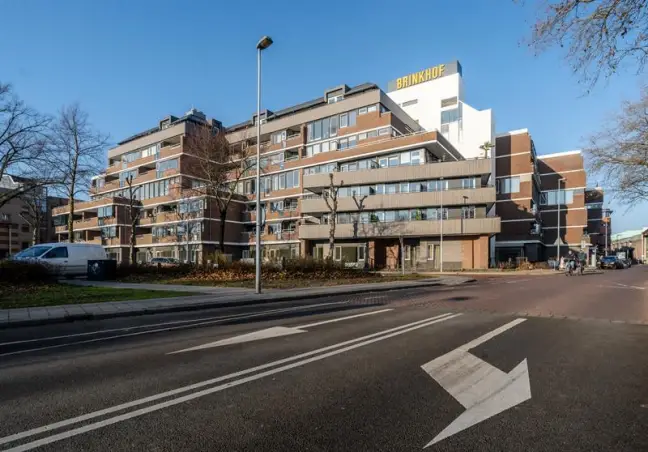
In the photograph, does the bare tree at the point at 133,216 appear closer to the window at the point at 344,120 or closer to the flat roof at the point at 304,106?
the flat roof at the point at 304,106

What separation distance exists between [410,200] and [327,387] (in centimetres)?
3991

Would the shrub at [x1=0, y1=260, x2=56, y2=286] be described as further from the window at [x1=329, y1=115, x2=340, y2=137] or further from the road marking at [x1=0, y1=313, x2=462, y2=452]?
the window at [x1=329, y1=115, x2=340, y2=137]

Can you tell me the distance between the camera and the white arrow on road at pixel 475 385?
3881 mm

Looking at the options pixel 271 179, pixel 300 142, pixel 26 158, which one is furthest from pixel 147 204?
pixel 26 158

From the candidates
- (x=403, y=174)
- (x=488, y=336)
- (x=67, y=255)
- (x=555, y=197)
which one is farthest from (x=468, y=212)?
(x=555, y=197)

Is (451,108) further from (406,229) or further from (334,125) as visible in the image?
(406,229)

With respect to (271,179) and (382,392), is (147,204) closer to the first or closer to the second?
(271,179)

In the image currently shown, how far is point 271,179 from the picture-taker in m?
57.2

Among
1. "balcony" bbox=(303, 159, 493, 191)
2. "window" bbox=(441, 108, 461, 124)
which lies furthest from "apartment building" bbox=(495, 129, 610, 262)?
"balcony" bbox=(303, 159, 493, 191)

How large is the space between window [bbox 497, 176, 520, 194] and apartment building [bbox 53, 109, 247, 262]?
1513 inches

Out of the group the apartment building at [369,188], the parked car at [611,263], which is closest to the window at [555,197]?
the parked car at [611,263]

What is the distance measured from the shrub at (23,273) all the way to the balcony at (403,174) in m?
31.4

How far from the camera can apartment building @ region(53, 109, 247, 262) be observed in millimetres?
52469

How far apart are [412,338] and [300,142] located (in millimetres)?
49272
